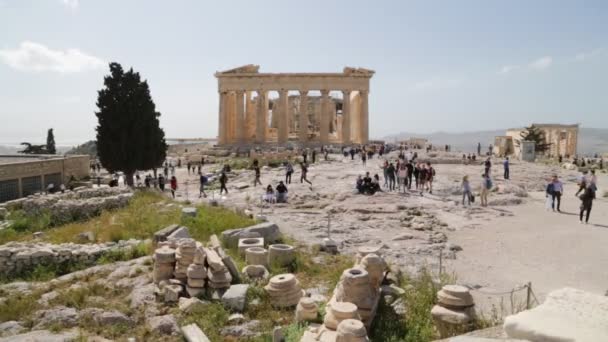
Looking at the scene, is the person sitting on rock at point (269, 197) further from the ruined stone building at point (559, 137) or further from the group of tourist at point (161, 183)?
the ruined stone building at point (559, 137)

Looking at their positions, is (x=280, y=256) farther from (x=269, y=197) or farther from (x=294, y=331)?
(x=269, y=197)

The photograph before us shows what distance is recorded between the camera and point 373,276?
8.67 meters

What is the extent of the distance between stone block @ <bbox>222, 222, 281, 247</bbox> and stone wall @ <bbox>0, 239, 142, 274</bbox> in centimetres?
268

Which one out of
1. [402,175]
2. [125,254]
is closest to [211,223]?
[125,254]

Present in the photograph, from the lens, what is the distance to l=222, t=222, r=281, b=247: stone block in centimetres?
1325

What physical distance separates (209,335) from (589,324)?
19.5 ft

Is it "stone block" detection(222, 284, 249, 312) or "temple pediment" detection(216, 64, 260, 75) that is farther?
"temple pediment" detection(216, 64, 260, 75)

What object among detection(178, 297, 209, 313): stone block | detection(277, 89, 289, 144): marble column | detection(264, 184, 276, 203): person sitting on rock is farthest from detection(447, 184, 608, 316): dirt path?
detection(277, 89, 289, 144): marble column

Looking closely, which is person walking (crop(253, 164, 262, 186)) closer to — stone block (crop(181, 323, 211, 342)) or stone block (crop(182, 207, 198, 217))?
stone block (crop(182, 207, 198, 217))

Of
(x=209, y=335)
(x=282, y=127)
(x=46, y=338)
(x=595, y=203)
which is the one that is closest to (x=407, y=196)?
(x=595, y=203)

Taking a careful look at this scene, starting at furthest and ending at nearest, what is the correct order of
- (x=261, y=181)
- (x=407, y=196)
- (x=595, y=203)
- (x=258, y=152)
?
(x=258, y=152) → (x=261, y=181) → (x=407, y=196) → (x=595, y=203)

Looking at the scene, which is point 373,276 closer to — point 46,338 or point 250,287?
point 250,287

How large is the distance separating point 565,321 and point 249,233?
403 inches

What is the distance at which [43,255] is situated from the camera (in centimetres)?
1226
